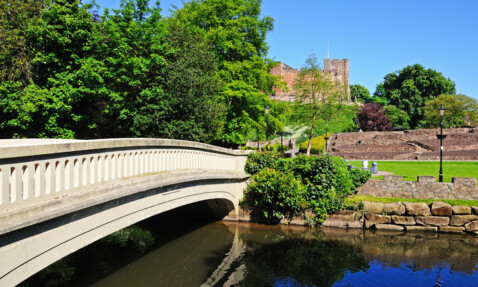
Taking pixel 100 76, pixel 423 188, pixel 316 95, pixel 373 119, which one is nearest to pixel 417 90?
pixel 373 119

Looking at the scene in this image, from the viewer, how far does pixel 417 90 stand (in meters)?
65.4

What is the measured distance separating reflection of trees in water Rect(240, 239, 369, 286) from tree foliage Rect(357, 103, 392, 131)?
4585 cm

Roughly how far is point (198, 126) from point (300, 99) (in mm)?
17704

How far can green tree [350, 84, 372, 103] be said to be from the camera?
88044 millimetres

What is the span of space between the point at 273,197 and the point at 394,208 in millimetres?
5084

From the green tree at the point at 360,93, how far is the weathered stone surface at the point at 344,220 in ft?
249

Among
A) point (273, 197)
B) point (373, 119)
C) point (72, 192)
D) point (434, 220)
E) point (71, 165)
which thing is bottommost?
point (434, 220)

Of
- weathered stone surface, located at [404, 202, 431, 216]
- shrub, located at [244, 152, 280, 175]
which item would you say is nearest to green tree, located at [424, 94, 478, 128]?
weathered stone surface, located at [404, 202, 431, 216]

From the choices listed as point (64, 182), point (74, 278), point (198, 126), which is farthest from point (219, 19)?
point (64, 182)

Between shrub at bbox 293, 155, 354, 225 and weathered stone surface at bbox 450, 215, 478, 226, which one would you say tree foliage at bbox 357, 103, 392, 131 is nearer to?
shrub at bbox 293, 155, 354, 225

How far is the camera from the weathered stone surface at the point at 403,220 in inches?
608

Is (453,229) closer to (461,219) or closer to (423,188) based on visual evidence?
(461,219)

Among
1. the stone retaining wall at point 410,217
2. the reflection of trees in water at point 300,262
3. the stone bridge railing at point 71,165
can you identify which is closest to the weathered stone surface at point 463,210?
the stone retaining wall at point 410,217

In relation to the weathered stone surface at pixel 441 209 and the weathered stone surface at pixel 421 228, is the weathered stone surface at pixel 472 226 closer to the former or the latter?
the weathered stone surface at pixel 441 209
